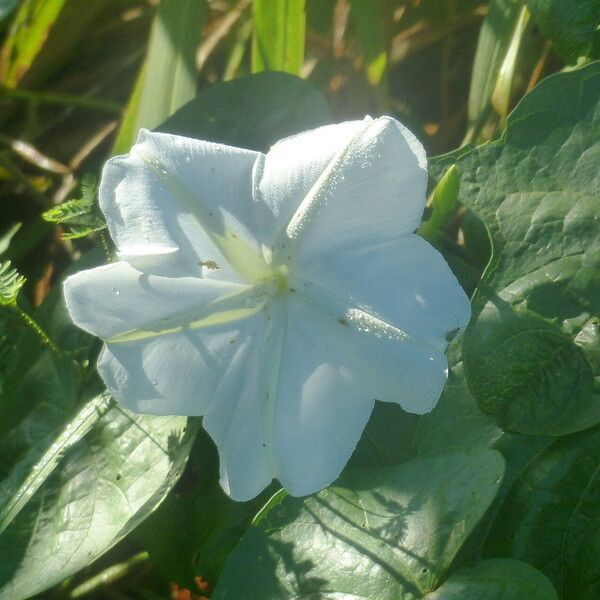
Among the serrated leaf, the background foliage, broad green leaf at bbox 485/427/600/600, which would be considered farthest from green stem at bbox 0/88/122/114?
broad green leaf at bbox 485/427/600/600

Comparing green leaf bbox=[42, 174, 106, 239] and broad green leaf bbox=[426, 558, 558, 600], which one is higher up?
green leaf bbox=[42, 174, 106, 239]

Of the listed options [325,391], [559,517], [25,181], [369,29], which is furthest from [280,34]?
[559,517]

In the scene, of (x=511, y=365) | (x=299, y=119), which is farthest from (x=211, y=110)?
(x=511, y=365)

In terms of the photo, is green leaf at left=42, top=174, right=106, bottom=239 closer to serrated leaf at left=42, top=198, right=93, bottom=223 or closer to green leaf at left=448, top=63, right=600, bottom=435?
serrated leaf at left=42, top=198, right=93, bottom=223

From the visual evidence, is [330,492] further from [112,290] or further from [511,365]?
[112,290]

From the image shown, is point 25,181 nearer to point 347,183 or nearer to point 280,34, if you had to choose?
point 280,34

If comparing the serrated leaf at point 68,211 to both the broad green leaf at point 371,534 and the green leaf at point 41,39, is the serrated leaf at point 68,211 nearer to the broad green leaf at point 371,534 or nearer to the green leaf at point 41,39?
the broad green leaf at point 371,534

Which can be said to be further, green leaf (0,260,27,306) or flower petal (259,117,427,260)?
green leaf (0,260,27,306)
